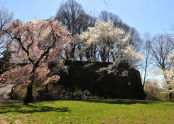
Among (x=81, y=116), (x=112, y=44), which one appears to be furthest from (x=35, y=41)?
(x=112, y=44)

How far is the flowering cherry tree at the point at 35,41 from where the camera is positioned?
13797 millimetres

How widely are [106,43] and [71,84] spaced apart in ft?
28.3

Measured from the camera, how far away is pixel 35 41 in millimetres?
15375

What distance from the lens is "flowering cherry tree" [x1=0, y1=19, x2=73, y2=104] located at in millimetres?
13797

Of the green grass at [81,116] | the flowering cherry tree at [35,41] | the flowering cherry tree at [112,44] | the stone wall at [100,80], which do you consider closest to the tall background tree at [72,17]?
the flowering cherry tree at [112,44]

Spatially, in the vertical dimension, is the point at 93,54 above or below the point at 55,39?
above

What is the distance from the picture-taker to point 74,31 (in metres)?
31.7

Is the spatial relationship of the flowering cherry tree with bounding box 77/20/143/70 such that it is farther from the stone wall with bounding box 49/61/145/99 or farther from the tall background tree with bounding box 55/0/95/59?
the tall background tree with bounding box 55/0/95/59

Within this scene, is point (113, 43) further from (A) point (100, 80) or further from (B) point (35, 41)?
(B) point (35, 41)

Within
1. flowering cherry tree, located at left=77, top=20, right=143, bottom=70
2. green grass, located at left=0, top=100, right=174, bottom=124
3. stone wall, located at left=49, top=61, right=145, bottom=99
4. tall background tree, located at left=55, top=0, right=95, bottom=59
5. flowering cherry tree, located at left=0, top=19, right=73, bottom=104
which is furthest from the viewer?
tall background tree, located at left=55, top=0, right=95, bottom=59

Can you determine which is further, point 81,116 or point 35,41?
point 35,41

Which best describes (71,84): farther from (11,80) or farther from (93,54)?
(93,54)

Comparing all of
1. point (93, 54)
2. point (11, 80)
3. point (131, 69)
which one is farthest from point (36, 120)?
point (93, 54)

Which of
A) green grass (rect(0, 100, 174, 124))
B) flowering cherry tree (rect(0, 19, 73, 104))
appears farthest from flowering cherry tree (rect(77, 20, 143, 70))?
green grass (rect(0, 100, 174, 124))
